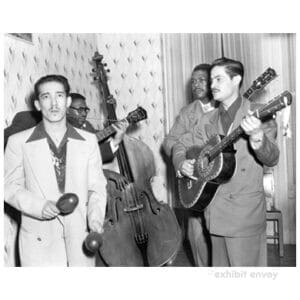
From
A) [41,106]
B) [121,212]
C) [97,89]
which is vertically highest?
[97,89]

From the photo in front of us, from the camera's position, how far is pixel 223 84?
2.21 metres

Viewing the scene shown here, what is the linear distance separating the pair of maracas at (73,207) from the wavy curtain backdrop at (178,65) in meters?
1.69

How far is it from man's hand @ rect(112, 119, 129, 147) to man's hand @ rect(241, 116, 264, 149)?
0.77 m

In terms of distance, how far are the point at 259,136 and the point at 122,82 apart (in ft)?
6.27

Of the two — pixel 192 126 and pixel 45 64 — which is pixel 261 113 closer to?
pixel 192 126

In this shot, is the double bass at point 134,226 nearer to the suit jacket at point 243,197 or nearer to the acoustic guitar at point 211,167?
the acoustic guitar at point 211,167

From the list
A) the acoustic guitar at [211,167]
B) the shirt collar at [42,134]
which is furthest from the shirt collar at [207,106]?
the shirt collar at [42,134]

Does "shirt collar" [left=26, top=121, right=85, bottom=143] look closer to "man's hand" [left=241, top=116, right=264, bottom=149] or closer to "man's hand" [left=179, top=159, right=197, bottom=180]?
"man's hand" [left=179, top=159, right=197, bottom=180]

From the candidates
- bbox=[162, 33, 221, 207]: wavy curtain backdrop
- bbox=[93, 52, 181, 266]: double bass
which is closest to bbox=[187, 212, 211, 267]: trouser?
bbox=[93, 52, 181, 266]: double bass

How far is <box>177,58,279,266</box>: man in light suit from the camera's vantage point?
2.14 meters

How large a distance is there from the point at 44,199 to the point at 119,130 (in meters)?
0.65
